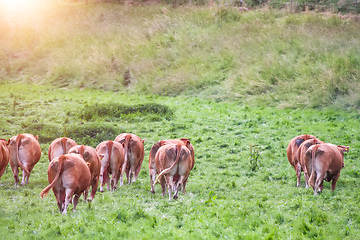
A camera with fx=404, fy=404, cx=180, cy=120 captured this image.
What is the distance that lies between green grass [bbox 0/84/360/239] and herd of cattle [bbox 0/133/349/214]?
1.21 feet

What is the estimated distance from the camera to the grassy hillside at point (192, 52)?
802 inches

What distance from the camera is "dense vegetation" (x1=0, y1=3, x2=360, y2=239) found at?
7.46 metres

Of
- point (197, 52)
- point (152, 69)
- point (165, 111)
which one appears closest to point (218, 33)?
point (197, 52)

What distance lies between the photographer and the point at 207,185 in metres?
10.7

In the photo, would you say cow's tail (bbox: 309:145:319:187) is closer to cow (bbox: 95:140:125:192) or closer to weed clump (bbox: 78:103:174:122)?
cow (bbox: 95:140:125:192)

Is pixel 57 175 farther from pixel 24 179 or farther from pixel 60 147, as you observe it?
pixel 24 179

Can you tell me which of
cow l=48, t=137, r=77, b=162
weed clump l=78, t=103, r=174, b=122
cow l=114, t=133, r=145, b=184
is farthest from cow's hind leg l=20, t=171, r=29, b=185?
weed clump l=78, t=103, r=174, b=122

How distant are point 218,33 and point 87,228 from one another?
23.6 meters

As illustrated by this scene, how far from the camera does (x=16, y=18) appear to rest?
40.0 m

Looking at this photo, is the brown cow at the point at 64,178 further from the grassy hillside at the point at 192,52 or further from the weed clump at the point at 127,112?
the grassy hillside at the point at 192,52

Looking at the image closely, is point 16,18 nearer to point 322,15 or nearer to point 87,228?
point 322,15

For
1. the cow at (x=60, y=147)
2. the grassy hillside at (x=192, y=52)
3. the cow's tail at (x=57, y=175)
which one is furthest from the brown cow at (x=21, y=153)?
the grassy hillside at (x=192, y=52)

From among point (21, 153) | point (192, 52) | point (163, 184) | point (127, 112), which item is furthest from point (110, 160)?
point (192, 52)

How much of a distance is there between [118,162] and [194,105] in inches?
455
